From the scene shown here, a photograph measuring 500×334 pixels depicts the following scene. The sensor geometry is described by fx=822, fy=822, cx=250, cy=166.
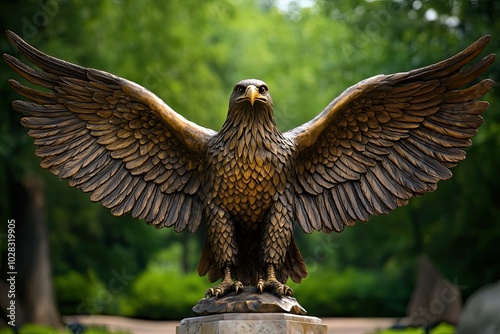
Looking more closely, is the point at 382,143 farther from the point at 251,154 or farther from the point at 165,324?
the point at 165,324

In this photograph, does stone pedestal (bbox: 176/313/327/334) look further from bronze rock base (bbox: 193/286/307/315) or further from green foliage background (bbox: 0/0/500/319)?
green foliage background (bbox: 0/0/500/319)

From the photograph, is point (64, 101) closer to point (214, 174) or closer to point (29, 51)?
point (29, 51)

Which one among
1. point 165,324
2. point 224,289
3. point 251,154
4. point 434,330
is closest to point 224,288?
point 224,289

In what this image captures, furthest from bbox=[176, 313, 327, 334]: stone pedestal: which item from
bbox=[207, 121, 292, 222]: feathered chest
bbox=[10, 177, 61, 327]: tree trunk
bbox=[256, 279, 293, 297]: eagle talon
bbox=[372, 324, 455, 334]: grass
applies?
bbox=[10, 177, 61, 327]: tree trunk

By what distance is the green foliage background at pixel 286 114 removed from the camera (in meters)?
18.5

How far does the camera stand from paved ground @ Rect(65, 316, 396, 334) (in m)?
22.0

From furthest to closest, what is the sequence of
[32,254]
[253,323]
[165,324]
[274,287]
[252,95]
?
[165,324] → [32,254] → [274,287] → [252,95] → [253,323]

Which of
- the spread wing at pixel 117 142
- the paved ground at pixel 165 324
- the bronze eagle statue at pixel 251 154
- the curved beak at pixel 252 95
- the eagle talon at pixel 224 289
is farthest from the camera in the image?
the paved ground at pixel 165 324

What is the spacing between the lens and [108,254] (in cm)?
2362

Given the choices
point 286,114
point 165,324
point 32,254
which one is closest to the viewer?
point 32,254

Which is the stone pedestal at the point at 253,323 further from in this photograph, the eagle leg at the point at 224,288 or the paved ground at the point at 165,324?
the paved ground at the point at 165,324

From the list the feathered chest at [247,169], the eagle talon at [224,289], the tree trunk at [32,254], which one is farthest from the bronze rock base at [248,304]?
the tree trunk at [32,254]

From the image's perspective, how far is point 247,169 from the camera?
7.13 m

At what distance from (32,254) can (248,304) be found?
47.7ft
